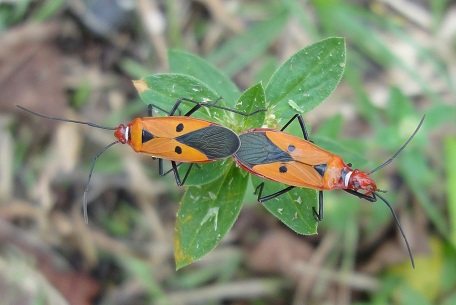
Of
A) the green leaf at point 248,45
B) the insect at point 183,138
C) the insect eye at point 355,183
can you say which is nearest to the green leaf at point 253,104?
the insect at point 183,138

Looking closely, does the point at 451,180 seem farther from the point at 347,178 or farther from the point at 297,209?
the point at 297,209

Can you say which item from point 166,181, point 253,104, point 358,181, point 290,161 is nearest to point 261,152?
point 290,161

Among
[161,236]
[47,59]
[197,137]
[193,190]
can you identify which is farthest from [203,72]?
[47,59]

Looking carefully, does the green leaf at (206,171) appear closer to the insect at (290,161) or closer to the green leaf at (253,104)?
the insect at (290,161)

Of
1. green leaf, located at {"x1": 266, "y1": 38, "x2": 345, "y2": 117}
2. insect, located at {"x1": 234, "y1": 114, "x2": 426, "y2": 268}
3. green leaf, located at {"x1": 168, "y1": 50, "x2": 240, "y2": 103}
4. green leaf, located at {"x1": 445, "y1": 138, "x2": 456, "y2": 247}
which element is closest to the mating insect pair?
insect, located at {"x1": 234, "y1": 114, "x2": 426, "y2": 268}

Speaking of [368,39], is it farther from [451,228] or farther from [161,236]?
[161,236]

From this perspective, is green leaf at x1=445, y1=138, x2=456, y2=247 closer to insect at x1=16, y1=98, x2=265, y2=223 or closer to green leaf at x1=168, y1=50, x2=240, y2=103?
green leaf at x1=168, y1=50, x2=240, y2=103

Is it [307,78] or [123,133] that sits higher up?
[307,78]
